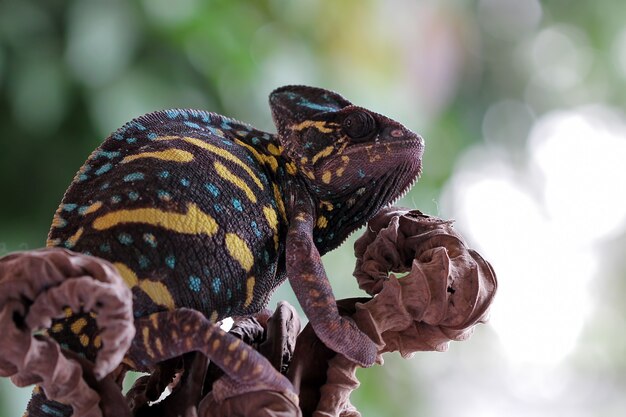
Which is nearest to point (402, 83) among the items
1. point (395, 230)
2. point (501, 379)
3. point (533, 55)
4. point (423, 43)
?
point (423, 43)

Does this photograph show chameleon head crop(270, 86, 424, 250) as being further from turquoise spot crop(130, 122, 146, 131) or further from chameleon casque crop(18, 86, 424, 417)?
turquoise spot crop(130, 122, 146, 131)

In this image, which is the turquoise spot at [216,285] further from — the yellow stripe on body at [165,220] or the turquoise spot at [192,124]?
the turquoise spot at [192,124]

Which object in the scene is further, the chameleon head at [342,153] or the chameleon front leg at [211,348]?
the chameleon head at [342,153]

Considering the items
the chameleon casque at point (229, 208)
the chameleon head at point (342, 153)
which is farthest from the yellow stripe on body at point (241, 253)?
the chameleon head at point (342, 153)

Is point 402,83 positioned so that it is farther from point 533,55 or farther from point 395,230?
point 395,230

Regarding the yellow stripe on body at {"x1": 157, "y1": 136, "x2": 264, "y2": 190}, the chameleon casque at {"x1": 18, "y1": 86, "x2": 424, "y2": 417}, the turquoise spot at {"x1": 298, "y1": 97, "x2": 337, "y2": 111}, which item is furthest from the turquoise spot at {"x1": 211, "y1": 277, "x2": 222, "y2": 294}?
the turquoise spot at {"x1": 298, "y1": 97, "x2": 337, "y2": 111}
